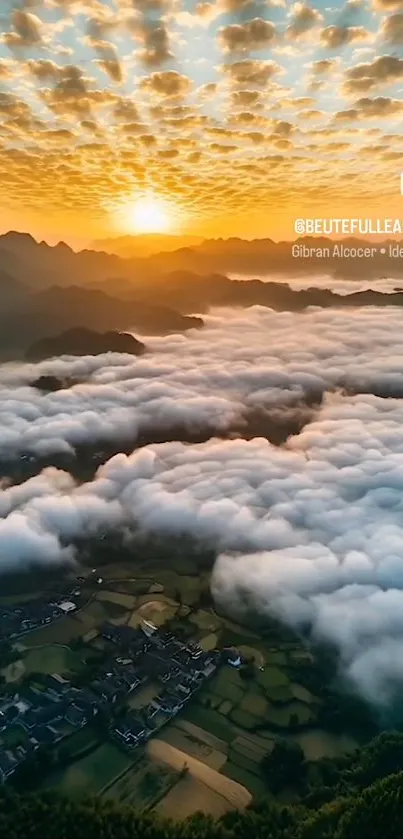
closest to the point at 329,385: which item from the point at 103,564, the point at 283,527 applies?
the point at 283,527

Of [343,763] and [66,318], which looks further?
[66,318]

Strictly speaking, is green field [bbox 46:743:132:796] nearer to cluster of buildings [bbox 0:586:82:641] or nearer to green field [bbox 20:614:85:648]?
green field [bbox 20:614:85:648]

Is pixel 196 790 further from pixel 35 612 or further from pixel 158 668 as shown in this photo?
pixel 35 612

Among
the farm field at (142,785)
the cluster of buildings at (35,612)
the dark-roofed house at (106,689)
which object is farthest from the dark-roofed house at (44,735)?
the cluster of buildings at (35,612)

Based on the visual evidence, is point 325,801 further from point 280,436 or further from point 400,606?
point 280,436

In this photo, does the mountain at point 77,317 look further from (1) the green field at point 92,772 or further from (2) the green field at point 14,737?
(1) the green field at point 92,772

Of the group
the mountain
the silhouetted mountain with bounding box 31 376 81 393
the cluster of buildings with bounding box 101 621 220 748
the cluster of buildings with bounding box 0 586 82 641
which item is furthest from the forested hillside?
the mountain
